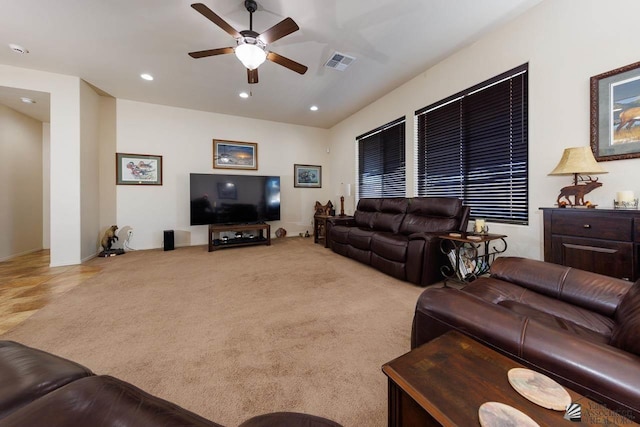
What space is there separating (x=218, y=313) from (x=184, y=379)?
0.76m

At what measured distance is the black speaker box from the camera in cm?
448

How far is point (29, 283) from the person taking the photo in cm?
279

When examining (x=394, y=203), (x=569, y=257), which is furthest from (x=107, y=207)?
(x=569, y=257)

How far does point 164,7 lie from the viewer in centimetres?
227

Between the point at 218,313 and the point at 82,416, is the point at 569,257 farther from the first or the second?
the point at 218,313

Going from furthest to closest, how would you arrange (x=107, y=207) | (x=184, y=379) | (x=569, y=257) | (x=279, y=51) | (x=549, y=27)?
1. (x=107, y=207)
2. (x=279, y=51)
3. (x=549, y=27)
4. (x=569, y=257)
5. (x=184, y=379)

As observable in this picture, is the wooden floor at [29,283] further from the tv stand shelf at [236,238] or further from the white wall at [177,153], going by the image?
the tv stand shelf at [236,238]

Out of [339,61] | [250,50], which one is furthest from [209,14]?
[339,61]

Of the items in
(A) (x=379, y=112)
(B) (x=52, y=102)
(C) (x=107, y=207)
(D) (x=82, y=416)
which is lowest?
(D) (x=82, y=416)

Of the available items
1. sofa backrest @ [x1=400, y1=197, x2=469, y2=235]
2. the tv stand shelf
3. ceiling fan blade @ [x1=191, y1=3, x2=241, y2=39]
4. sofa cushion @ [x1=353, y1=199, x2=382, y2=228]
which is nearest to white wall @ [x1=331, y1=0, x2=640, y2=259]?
sofa backrest @ [x1=400, y1=197, x2=469, y2=235]

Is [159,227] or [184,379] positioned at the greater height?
[159,227]

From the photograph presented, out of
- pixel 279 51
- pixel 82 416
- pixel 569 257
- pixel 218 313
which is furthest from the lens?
pixel 279 51

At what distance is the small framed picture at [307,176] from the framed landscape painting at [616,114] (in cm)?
480

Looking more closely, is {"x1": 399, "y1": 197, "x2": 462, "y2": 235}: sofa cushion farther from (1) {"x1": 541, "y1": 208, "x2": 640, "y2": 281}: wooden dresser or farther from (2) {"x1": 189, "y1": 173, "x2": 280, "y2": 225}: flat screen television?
(2) {"x1": 189, "y1": 173, "x2": 280, "y2": 225}: flat screen television
